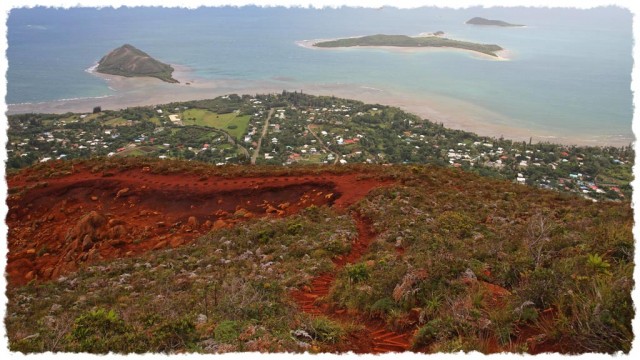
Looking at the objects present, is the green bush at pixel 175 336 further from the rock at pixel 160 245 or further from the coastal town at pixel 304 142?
the coastal town at pixel 304 142

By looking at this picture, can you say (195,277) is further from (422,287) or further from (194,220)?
(422,287)

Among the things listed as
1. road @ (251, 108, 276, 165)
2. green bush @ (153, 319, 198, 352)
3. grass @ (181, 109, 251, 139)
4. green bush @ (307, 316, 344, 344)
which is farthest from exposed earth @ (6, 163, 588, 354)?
grass @ (181, 109, 251, 139)

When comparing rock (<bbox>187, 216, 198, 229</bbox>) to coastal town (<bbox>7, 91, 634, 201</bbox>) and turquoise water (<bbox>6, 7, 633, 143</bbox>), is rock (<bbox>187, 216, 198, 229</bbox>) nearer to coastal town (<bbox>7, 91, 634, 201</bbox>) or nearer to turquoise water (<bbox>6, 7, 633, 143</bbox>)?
coastal town (<bbox>7, 91, 634, 201</bbox>)

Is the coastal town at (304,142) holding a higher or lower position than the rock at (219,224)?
lower

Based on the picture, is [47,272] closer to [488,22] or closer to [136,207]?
[136,207]

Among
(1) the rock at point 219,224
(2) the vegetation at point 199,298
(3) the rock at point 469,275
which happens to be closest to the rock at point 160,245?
(2) the vegetation at point 199,298

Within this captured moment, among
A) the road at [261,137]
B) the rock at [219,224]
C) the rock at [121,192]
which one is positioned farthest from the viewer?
the road at [261,137]
